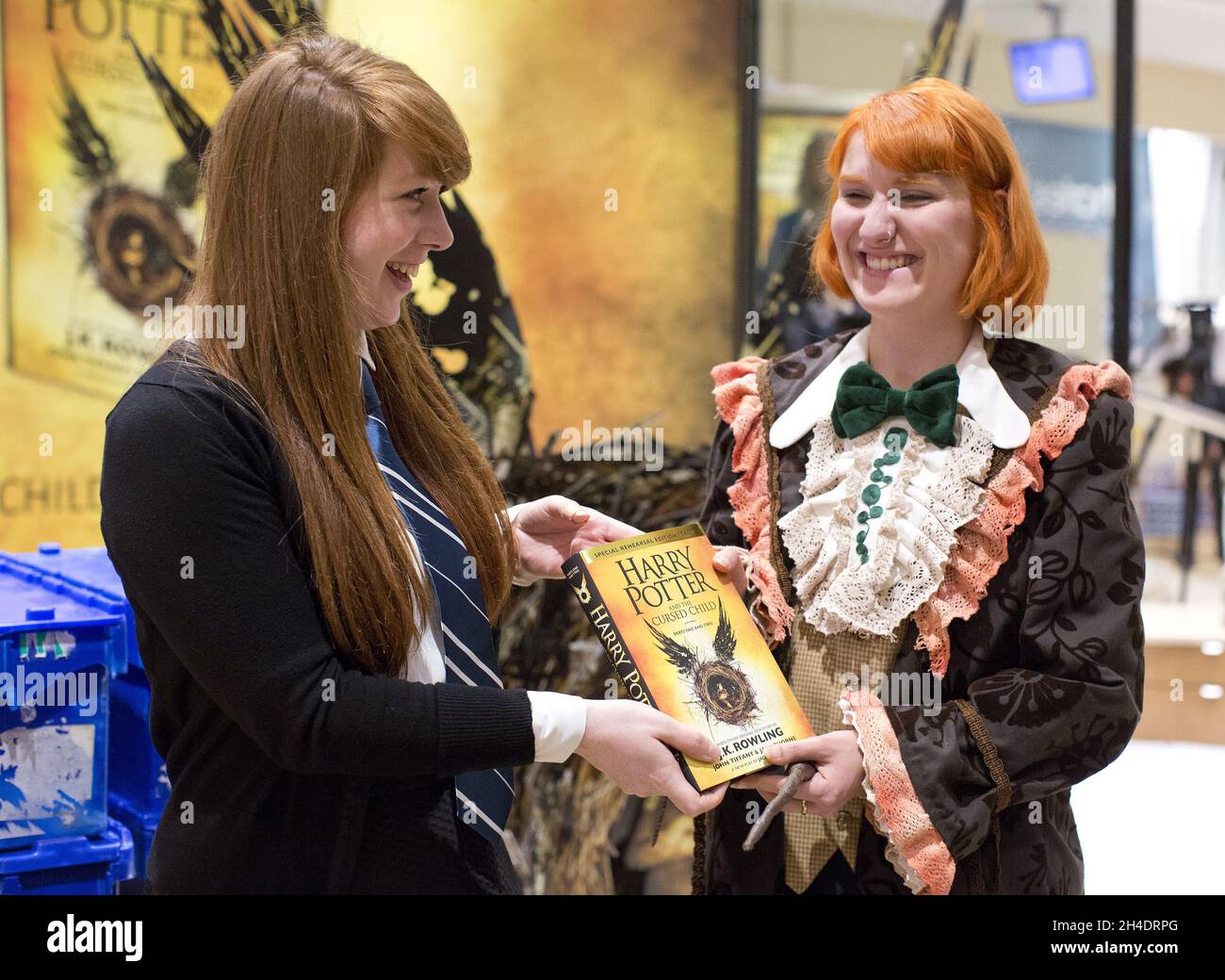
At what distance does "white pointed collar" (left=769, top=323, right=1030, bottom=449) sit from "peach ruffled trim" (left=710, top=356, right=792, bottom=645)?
4cm

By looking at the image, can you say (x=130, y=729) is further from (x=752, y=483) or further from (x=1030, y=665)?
(x=1030, y=665)

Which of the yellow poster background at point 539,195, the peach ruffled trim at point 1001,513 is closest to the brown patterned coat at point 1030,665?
the peach ruffled trim at point 1001,513

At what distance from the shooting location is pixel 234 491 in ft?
4.27

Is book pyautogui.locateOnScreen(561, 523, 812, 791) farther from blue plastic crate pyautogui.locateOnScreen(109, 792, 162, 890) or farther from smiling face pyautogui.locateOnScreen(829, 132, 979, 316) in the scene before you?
blue plastic crate pyautogui.locateOnScreen(109, 792, 162, 890)

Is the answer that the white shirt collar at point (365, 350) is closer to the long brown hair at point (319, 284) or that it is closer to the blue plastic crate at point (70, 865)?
the long brown hair at point (319, 284)

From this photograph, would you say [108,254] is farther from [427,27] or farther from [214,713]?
[214,713]

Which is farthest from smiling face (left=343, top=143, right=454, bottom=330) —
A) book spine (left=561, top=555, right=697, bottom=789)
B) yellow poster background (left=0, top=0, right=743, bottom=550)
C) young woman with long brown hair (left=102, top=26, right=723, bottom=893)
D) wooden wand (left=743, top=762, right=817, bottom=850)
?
yellow poster background (left=0, top=0, right=743, bottom=550)

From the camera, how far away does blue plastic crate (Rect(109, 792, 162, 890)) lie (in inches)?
82.6

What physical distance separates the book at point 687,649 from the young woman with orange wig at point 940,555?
7 cm

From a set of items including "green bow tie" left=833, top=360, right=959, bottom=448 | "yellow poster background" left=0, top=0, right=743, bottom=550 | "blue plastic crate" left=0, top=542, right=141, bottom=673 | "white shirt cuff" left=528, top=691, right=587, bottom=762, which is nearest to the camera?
Answer: "white shirt cuff" left=528, top=691, right=587, bottom=762

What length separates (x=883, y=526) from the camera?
1757 mm

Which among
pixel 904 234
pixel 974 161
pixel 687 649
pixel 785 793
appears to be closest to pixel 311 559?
pixel 687 649
